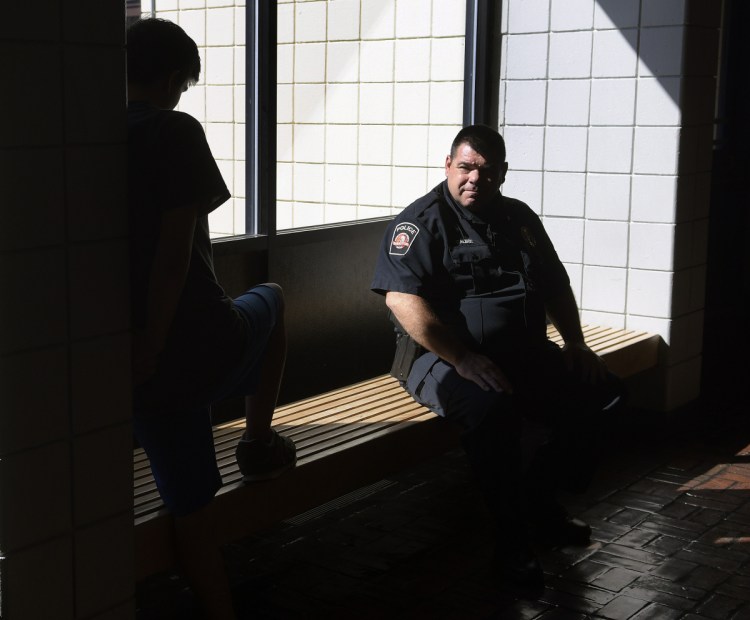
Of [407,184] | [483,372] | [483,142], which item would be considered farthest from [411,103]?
[483,372]

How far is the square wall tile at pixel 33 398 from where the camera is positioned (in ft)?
6.98

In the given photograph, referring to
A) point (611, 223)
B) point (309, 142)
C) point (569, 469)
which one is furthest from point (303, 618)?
point (611, 223)

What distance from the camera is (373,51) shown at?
4.83 metres

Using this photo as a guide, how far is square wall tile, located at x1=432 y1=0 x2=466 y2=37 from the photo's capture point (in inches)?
194

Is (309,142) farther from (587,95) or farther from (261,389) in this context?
→ (261,389)

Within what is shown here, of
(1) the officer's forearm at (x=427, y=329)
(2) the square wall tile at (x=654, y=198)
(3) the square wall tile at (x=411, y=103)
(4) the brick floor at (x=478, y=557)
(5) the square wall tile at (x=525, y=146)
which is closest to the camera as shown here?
(4) the brick floor at (x=478, y=557)

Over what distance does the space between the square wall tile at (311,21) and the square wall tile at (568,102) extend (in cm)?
116

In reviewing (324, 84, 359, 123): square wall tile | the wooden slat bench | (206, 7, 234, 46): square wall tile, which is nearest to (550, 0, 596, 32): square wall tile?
(324, 84, 359, 123): square wall tile

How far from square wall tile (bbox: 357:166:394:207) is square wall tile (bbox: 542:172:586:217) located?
810 millimetres

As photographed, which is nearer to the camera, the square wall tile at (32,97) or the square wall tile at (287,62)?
the square wall tile at (32,97)

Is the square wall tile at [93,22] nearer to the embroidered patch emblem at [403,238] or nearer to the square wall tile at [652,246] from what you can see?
the embroidered patch emblem at [403,238]

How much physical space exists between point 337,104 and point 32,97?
2768mm

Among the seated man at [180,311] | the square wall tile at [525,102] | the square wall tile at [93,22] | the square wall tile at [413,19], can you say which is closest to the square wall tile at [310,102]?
the square wall tile at [413,19]

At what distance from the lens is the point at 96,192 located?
2250mm
